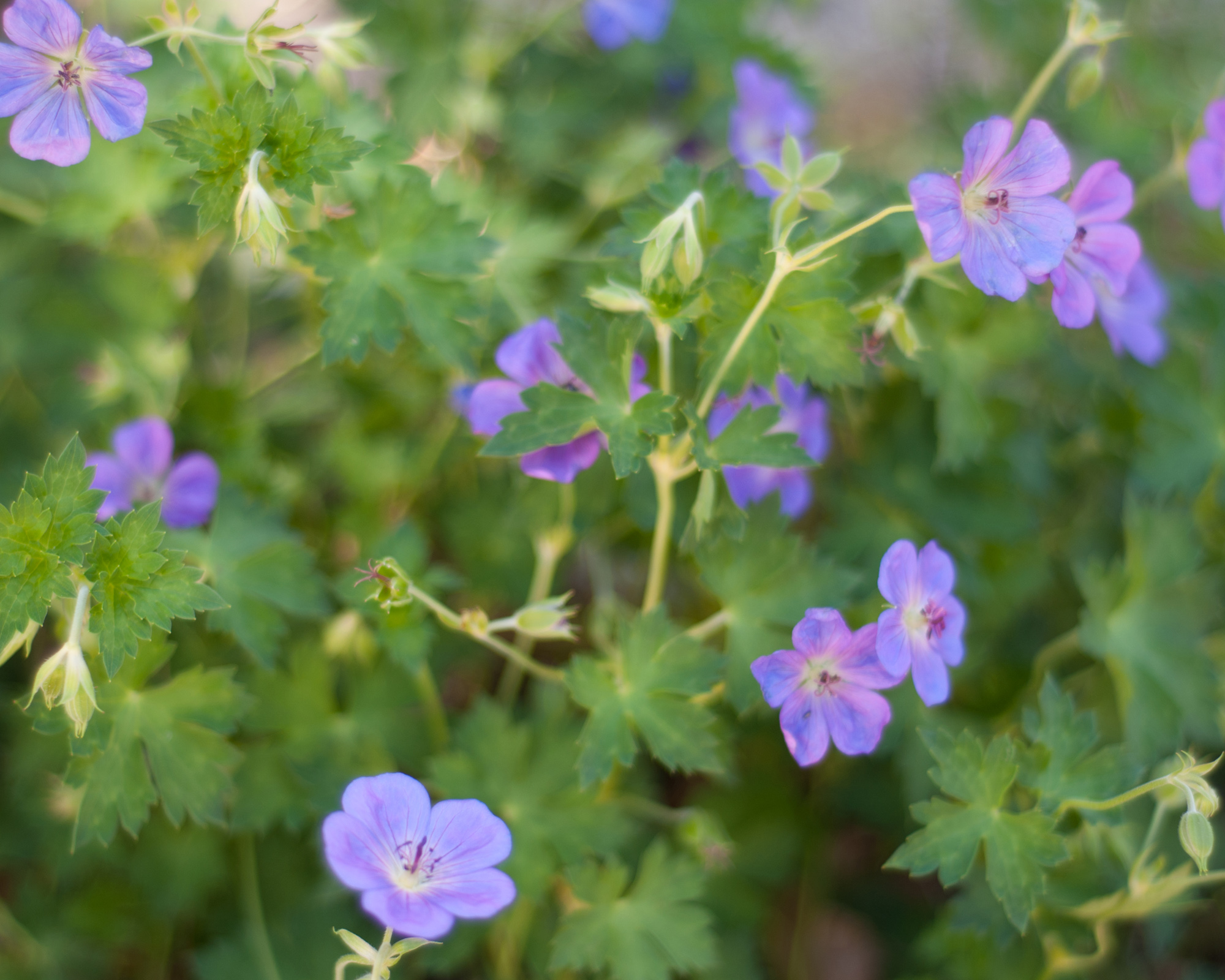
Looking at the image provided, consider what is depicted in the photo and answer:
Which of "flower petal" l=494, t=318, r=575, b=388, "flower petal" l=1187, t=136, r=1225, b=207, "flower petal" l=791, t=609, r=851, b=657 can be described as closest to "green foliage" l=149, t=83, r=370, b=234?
"flower petal" l=494, t=318, r=575, b=388

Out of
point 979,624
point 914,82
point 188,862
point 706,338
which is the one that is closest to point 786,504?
point 706,338

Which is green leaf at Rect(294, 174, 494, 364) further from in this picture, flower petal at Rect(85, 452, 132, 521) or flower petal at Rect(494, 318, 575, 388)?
flower petal at Rect(85, 452, 132, 521)

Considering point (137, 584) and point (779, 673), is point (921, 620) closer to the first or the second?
point (779, 673)

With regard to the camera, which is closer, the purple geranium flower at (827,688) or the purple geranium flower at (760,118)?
the purple geranium flower at (827,688)

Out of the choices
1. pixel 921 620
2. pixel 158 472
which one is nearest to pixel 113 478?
pixel 158 472

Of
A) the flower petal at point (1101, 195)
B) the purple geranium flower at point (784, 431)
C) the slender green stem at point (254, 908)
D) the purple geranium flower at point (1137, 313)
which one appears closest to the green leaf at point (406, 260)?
the purple geranium flower at point (784, 431)

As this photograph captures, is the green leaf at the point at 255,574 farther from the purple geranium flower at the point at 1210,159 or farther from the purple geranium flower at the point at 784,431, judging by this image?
the purple geranium flower at the point at 1210,159

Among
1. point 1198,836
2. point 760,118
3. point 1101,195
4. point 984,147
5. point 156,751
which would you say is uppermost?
point 984,147
